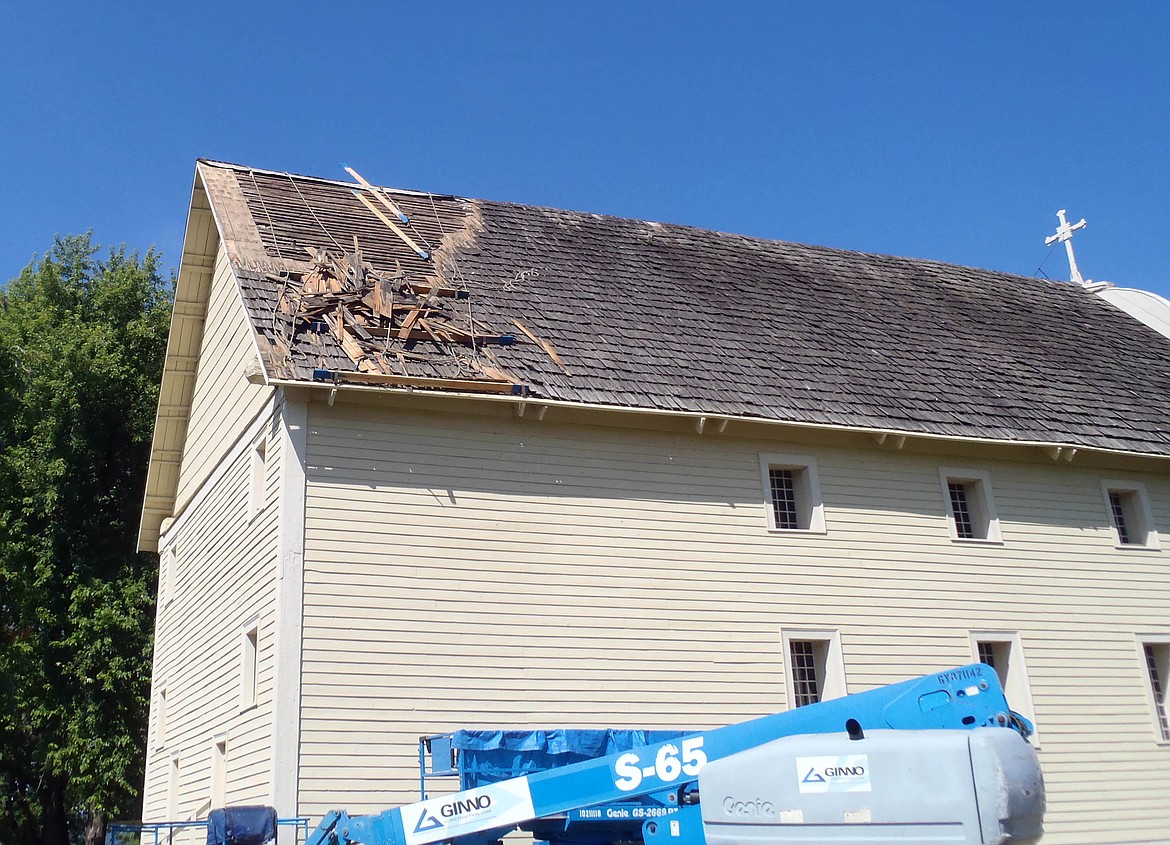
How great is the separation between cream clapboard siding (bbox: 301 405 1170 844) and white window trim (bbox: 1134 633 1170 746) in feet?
0.39

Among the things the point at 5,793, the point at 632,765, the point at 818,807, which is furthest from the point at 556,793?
the point at 5,793

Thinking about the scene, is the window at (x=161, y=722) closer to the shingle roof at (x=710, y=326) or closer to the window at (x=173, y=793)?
the window at (x=173, y=793)

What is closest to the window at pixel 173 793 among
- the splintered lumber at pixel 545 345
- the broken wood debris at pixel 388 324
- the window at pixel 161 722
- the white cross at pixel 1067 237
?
the window at pixel 161 722

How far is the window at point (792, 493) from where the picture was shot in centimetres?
1642

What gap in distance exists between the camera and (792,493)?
1684cm

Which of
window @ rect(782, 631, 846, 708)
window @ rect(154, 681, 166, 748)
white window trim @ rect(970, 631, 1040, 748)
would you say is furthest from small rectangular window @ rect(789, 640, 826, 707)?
window @ rect(154, 681, 166, 748)

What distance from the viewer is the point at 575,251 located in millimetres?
20234

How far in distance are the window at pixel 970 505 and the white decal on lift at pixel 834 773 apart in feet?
38.9

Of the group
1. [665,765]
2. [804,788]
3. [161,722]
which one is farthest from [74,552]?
[804,788]

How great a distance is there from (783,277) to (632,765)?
1531cm

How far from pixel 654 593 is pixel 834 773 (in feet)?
29.3

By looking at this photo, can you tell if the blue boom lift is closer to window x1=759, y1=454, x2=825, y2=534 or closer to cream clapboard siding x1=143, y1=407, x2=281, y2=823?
cream clapboard siding x1=143, y1=407, x2=281, y2=823

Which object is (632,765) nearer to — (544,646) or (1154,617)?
(544,646)

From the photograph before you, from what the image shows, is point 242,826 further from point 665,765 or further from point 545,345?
point 545,345
